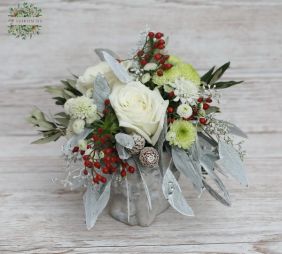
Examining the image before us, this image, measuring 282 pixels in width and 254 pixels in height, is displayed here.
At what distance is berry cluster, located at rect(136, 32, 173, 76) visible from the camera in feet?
3.82

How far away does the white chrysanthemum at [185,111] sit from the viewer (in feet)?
3.63

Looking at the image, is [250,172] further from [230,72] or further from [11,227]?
[11,227]

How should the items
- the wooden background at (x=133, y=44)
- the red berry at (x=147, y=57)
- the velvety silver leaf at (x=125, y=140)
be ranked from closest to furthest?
the velvety silver leaf at (x=125, y=140)
the red berry at (x=147, y=57)
the wooden background at (x=133, y=44)

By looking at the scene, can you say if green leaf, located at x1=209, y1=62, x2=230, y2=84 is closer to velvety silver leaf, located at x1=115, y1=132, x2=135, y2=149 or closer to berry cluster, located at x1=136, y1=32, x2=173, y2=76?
berry cluster, located at x1=136, y1=32, x2=173, y2=76

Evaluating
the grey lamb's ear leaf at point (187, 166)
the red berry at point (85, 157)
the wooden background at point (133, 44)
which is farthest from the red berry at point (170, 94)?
the wooden background at point (133, 44)

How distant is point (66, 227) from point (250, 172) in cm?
51

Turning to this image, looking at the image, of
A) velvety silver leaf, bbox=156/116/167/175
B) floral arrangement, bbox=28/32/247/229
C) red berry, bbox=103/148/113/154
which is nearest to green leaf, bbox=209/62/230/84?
floral arrangement, bbox=28/32/247/229

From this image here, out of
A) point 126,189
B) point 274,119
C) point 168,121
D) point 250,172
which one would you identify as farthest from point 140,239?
point 274,119

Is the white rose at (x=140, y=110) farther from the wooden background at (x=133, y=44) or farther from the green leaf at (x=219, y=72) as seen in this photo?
the wooden background at (x=133, y=44)

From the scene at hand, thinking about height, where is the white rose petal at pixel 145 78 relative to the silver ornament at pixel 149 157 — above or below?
above

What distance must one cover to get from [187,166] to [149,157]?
90 millimetres

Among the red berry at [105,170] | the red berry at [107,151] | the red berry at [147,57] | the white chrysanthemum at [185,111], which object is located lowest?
the red berry at [105,170]

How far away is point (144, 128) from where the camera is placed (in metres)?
1.11

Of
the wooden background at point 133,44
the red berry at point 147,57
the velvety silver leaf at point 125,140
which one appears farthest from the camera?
the wooden background at point 133,44
